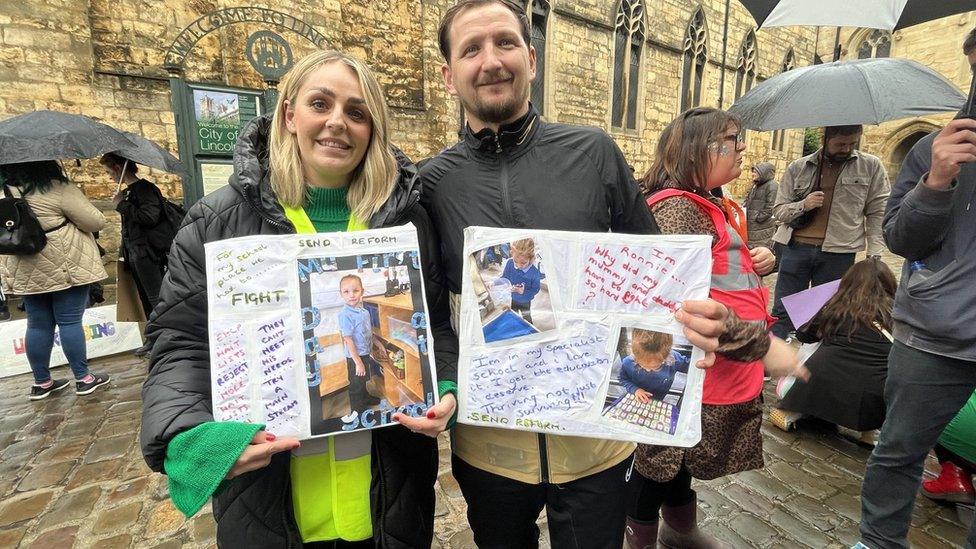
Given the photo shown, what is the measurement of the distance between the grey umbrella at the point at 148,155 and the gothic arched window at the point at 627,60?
11483 mm

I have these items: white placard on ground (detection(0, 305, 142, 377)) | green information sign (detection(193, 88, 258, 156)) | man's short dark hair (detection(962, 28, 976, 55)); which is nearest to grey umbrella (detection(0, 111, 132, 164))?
green information sign (detection(193, 88, 258, 156))

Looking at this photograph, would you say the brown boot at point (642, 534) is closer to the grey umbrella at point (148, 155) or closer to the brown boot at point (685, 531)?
the brown boot at point (685, 531)

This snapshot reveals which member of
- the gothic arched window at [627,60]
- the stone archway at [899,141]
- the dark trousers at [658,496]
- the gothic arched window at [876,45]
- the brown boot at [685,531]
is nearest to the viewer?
the dark trousers at [658,496]

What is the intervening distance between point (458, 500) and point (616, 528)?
5.16ft

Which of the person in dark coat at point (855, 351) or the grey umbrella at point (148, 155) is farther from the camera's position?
the grey umbrella at point (148, 155)

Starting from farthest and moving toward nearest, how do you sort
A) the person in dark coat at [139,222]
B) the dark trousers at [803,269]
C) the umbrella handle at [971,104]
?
the person in dark coat at [139,222] → the dark trousers at [803,269] → the umbrella handle at [971,104]

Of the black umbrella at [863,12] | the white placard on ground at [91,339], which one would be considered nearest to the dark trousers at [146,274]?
the white placard on ground at [91,339]

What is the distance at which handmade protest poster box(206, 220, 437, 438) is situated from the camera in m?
1.08

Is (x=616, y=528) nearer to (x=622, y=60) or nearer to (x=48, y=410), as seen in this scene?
(x=48, y=410)

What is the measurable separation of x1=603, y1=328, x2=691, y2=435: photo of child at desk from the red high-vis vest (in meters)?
0.76

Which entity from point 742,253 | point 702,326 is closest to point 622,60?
point 742,253

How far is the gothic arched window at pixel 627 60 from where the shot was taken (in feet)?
43.0

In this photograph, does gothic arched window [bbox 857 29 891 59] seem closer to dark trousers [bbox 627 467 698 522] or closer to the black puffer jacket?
dark trousers [bbox 627 467 698 522]

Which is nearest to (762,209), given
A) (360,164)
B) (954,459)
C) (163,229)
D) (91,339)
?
(954,459)
